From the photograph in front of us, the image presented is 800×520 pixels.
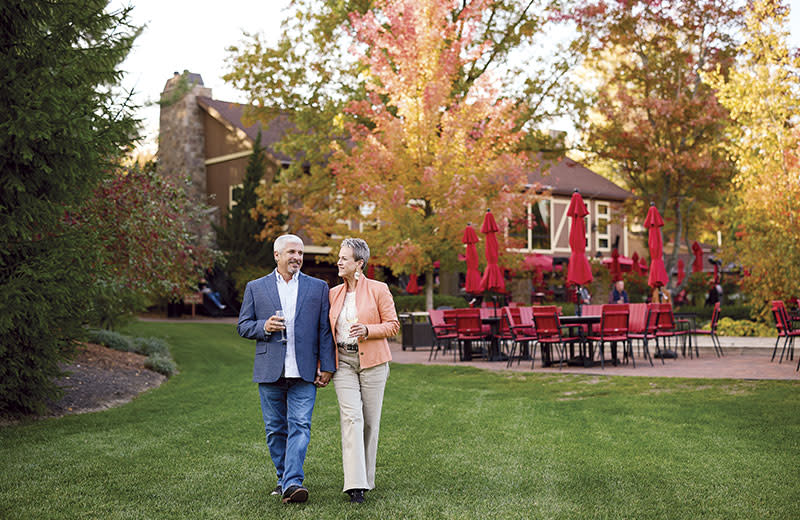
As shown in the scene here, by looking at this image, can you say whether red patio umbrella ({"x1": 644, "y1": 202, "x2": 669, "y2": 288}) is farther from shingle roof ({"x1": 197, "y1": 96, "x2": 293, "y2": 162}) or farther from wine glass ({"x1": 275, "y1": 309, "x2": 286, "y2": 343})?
shingle roof ({"x1": 197, "y1": 96, "x2": 293, "y2": 162})

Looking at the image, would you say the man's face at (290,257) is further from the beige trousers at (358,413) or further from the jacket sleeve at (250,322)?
the beige trousers at (358,413)

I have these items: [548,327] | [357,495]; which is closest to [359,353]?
[357,495]

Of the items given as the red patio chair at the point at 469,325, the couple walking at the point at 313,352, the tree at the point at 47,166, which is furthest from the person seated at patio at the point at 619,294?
the couple walking at the point at 313,352

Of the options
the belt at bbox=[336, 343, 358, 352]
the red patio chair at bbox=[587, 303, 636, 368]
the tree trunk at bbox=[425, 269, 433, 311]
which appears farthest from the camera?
the tree trunk at bbox=[425, 269, 433, 311]

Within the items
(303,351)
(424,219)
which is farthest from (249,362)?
(303,351)

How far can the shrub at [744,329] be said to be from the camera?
2169 cm

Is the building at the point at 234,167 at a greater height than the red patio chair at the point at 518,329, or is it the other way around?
the building at the point at 234,167

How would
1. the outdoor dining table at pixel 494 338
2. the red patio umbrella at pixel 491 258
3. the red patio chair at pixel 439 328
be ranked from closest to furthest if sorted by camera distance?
1. the outdoor dining table at pixel 494 338
2. the red patio umbrella at pixel 491 258
3. the red patio chair at pixel 439 328

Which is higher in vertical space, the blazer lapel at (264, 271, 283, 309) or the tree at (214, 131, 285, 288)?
the tree at (214, 131, 285, 288)

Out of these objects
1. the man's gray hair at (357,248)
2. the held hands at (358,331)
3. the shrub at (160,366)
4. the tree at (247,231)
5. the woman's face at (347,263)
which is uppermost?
the tree at (247,231)

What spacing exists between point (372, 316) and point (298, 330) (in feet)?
1.68

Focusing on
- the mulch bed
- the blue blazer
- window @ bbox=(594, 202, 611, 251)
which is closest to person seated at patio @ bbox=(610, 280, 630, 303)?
the mulch bed

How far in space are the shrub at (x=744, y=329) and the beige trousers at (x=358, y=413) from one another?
18195 mm

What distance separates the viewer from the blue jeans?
228 inches
